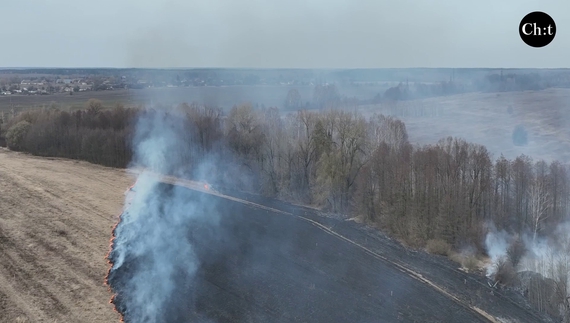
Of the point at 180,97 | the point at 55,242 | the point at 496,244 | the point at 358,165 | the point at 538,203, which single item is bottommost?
the point at 496,244

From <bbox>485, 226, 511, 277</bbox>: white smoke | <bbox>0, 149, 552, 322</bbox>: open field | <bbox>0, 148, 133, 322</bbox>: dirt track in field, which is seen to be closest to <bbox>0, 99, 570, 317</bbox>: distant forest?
<bbox>485, 226, 511, 277</bbox>: white smoke

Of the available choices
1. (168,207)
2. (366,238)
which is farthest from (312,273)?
(168,207)

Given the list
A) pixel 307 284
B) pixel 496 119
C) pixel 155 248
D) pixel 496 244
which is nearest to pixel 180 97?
pixel 155 248

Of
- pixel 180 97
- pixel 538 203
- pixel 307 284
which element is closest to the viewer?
pixel 307 284

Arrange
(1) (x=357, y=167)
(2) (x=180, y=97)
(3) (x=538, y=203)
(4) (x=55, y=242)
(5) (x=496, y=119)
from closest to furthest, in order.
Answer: (4) (x=55, y=242), (3) (x=538, y=203), (1) (x=357, y=167), (2) (x=180, y=97), (5) (x=496, y=119)

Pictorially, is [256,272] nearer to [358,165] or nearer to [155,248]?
[155,248]
